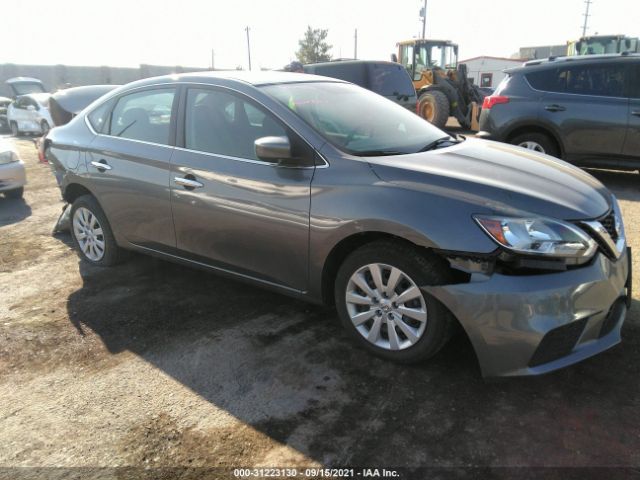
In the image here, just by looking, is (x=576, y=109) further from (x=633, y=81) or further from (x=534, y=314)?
(x=534, y=314)

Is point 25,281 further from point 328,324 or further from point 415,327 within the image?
point 415,327

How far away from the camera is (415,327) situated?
2961 mm

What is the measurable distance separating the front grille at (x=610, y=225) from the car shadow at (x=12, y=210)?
6616mm

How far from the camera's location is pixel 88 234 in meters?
4.88

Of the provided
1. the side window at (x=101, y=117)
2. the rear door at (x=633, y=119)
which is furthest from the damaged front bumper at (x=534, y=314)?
the rear door at (x=633, y=119)

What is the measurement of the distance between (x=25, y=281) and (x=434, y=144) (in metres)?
3.70

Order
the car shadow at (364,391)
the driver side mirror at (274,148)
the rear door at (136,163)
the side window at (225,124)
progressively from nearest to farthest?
the car shadow at (364,391) → the driver side mirror at (274,148) → the side window at (225,124) → the rear door at (136,163)

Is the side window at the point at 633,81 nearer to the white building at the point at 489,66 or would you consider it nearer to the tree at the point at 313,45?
the white building at the point at 489,66

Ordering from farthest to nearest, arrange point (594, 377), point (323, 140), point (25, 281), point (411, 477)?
point (25, 281) → point (323, 140) → point (594, 377) → point (411, 477)

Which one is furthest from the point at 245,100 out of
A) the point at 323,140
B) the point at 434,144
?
the point at 434,144

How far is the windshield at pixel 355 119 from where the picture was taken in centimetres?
335

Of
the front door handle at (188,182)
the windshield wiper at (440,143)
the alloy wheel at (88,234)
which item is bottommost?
the alloy wheel at (88,234)

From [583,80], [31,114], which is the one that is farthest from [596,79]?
[31,114]

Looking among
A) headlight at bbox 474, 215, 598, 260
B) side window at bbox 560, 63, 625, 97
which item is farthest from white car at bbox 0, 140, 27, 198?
side window at bbox 560, 63, 625, 97
